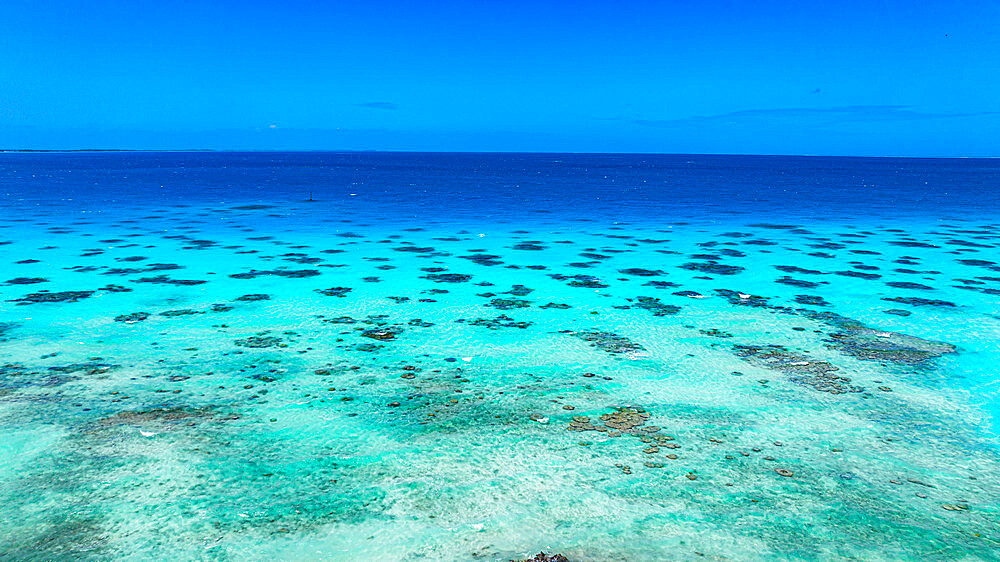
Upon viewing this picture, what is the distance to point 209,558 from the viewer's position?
904 centimetres

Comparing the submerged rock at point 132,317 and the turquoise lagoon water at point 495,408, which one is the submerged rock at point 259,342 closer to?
the turquoise lagoon water at point 495,408

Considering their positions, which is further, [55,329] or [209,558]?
[55,329]

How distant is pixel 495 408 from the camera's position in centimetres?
1441

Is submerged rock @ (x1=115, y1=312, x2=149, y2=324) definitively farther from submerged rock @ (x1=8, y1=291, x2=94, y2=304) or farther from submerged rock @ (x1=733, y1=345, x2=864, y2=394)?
submerged rock @ (x1=733, y1=345, x2=864, y2=394)

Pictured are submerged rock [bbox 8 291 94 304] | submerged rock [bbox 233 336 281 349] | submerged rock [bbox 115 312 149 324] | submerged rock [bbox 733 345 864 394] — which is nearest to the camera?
submerged rock [bbox 733 345 864 394]

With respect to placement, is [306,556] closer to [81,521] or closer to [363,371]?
[81,521]

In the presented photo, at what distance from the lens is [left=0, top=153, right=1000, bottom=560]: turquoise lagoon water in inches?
384

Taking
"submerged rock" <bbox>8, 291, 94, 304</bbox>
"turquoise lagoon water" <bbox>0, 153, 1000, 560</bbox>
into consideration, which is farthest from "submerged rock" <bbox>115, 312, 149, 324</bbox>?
"submerged rock" <bbox>8, 291, 94, 304</bbox>

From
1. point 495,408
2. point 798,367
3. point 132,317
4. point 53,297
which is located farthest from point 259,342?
point 798,367

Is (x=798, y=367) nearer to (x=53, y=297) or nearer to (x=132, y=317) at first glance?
(x=132, y=317)

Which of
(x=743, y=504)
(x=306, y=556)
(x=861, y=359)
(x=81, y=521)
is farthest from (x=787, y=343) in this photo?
(x=81, y=521)

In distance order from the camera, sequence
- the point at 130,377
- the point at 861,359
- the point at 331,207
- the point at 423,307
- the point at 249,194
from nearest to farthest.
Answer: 1. the point at 130,377
2. the point at 861,359
3. the point at 423,307
4. the point at 331,207
5. the point at 249,194

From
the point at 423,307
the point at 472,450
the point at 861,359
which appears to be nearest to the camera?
the point at 472,450

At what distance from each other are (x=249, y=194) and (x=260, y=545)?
79118 millimetres
